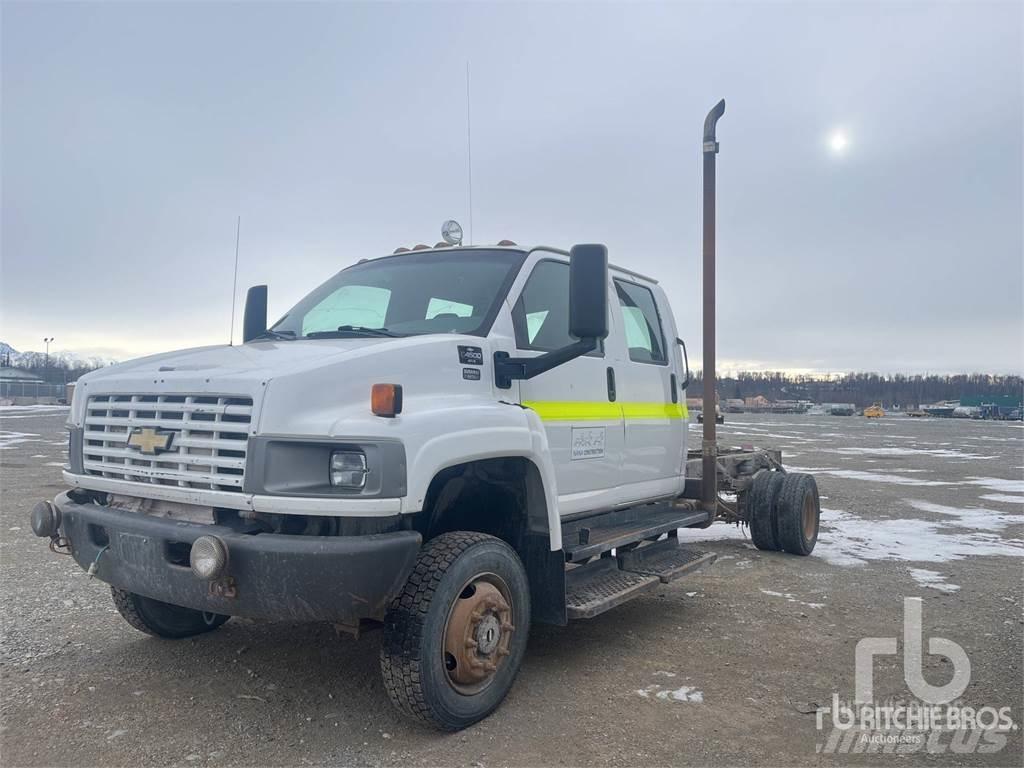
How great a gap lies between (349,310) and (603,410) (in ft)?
5.50

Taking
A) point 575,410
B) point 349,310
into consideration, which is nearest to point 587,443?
point 575,410

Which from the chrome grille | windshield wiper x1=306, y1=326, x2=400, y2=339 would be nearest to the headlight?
the chrome grille

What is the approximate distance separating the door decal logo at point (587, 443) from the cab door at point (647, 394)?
37 cm

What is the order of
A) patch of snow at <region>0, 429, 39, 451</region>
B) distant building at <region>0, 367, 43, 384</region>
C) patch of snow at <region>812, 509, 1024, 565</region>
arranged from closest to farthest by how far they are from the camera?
1. patch of snow at <region>812, 509, 1024, 565</region>
2. patch of snow at <region>0, 429, 39, 451</region>
3. distant building at <region>0, 367, 43, 384</region>

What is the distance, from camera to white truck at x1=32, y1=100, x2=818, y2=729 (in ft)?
10.6

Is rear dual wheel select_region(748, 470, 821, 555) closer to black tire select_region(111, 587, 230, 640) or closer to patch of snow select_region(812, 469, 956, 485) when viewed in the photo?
black tire select_region(111, 587, 230, 640)

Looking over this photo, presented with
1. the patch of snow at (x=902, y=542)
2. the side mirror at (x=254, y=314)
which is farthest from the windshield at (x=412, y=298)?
the patch of snow at (x=902, y=542)

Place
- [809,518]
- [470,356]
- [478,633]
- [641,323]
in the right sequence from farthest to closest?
[809,518] < [641,323] < [470,356] < [478,633]

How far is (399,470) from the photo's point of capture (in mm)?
3250

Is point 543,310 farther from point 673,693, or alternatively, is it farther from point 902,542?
point 902,542

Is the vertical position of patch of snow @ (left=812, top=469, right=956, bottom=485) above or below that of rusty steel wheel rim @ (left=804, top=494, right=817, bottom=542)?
below

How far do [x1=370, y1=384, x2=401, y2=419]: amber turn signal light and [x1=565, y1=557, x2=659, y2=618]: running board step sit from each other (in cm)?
163

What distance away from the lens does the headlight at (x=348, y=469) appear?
324cm

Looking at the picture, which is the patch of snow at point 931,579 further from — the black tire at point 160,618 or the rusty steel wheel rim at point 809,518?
the black tire at point 160,618
